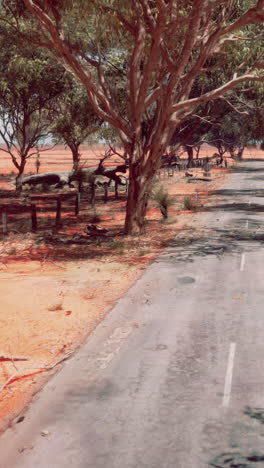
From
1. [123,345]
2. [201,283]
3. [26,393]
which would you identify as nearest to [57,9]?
[201,283]

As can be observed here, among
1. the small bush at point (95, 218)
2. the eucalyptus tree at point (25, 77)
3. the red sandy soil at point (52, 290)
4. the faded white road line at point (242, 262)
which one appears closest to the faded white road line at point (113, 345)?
the red sandy soil at point (52, 290)

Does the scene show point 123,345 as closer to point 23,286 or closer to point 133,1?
point 23,286

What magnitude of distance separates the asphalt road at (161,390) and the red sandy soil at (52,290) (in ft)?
1.53

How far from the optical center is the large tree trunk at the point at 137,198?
A: 2192cm

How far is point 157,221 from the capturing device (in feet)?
91.9

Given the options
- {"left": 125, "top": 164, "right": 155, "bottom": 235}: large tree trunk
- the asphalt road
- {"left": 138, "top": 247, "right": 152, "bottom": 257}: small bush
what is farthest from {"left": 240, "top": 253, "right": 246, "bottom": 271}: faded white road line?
{"left": 125, "top": 164, "right": 155, "bottom": 235}: large tree trunk

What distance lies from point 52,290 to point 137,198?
8.16 meters

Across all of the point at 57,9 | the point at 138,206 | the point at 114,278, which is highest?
the point at 57,9

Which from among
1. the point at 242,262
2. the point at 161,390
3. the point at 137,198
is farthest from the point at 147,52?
the point at 161,390

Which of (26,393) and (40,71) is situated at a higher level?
(40,71)

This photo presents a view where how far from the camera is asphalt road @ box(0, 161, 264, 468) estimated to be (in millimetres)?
6793

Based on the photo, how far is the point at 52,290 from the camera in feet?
49.2

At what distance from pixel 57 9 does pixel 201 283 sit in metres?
11.1

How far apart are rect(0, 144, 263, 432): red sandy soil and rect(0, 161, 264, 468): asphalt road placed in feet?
1.53
